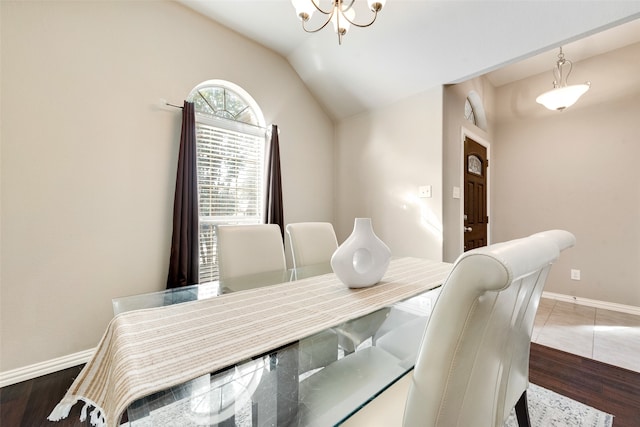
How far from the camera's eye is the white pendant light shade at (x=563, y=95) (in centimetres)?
247

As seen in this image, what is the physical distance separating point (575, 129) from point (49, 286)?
5.22 meters

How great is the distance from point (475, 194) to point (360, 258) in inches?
106

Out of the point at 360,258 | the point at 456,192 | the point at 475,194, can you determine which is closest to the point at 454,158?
the point at 456,192

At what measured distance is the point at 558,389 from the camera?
160cm

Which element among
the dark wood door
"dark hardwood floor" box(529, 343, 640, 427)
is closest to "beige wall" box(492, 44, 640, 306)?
the dark wood door

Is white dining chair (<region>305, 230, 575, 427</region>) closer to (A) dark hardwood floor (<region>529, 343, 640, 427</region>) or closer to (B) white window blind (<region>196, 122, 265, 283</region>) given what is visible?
(A) dark hardwood floor (<region>529, 343, 640, 427</region>)

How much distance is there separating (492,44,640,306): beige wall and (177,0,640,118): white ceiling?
1.16 feet

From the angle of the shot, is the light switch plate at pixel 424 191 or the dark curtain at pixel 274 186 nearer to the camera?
the light switch plate at pixel 424 191

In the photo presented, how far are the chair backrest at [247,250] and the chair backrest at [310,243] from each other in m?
0.13

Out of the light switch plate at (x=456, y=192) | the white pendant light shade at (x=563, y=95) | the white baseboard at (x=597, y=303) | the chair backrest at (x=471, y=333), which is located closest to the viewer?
the chair backrest at (x=471, y=333)

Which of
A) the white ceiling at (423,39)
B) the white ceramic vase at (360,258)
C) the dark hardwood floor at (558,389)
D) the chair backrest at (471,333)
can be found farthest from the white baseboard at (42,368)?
the white ceiling at (423,39)

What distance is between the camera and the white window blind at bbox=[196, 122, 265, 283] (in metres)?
2.56

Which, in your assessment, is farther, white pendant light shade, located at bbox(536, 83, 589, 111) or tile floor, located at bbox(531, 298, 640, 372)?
white pendant light shade, located at bbox(536, 83, 589, 111)

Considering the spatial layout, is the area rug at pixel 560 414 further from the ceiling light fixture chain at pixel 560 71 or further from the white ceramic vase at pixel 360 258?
the ceiling light fixture chain at pixel 560 71
